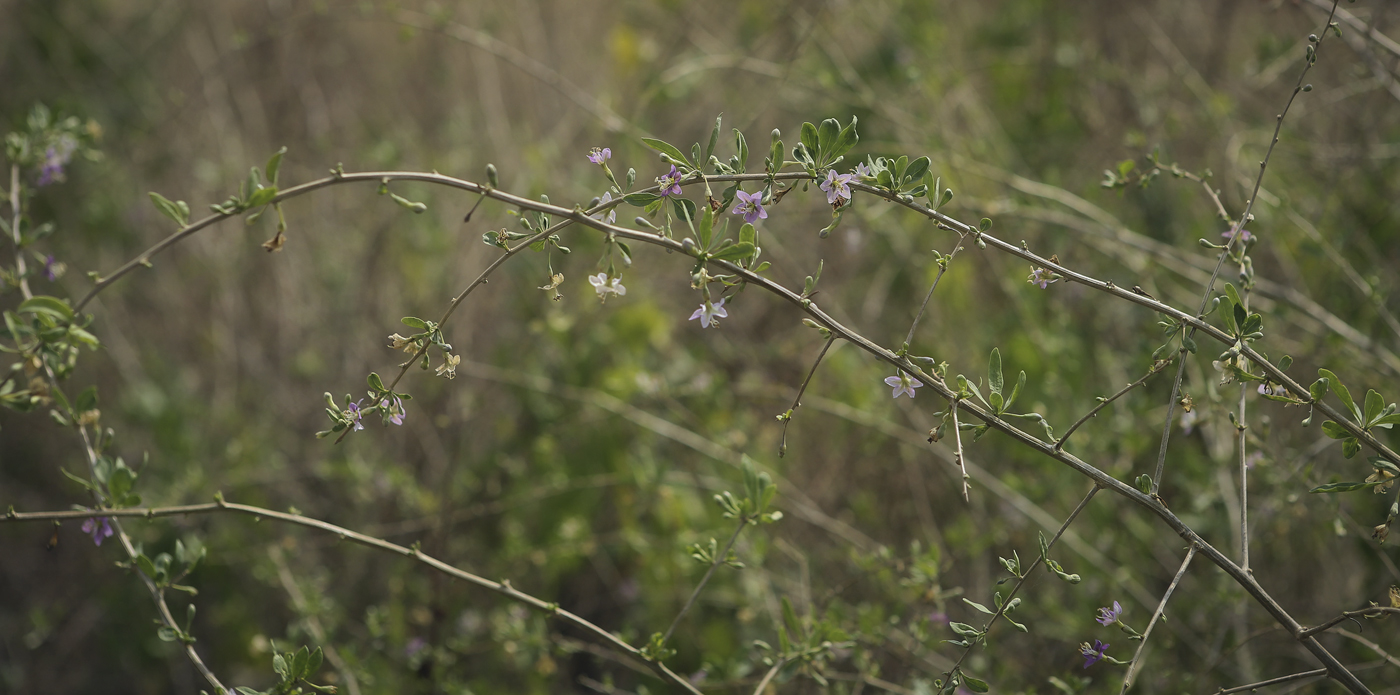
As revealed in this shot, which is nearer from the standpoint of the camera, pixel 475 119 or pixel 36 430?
pixel 36 430

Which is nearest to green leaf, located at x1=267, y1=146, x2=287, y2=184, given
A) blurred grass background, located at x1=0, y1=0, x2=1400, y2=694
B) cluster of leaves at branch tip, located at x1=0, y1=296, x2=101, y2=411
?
cluster of leaves at branch tip, located at x1=0, y1=296, x2=101, y2=411

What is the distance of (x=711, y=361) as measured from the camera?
3.21 m

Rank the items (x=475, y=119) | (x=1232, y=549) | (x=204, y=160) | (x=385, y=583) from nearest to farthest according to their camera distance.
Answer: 1. (x=1232, y=549)
2. (x=385, y=583)
3. (x=204, y=160)
4. (x=475, y=119)

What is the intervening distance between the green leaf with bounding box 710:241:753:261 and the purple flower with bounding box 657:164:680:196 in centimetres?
12

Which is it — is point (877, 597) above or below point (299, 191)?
above

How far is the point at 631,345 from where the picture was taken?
3.05m

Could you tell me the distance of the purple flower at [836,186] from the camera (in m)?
1.23

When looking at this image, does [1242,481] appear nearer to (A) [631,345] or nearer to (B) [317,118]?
(A) [631,345]

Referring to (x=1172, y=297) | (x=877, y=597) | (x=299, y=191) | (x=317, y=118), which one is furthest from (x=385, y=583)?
(x=1172, y=297)

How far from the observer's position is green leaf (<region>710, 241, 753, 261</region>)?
117cm

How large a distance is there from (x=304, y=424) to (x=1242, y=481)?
304 centimetres

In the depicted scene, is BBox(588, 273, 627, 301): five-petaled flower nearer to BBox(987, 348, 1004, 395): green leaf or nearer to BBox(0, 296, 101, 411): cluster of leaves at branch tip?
BBox(987, 348, 1004, 395): green leaf

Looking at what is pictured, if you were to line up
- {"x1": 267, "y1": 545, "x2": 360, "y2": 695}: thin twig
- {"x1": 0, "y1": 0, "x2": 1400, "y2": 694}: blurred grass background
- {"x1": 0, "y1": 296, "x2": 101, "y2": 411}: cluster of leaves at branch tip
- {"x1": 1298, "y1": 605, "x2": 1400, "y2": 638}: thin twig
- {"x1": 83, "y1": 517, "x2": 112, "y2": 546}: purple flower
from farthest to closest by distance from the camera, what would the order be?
{"x1": 0, "y1": 0, "x2": 1400, "y2": 694}: blurred grass background → {"x1": 267, "y1": 545, "x2": 360, "y2": 695}: thin twig → {"x1": 83, "y1": 517, "x2": 112, "y2": 546}: purple flower → {"x1": 0, "y1": 296, "x2": 101, "y2": 411}: cluster of leaves at branch tip → {"x1": 1298, "y1": 605, "x2": 1400, "y2": 638}: thin twig

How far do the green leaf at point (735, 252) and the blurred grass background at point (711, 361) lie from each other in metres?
0.86
